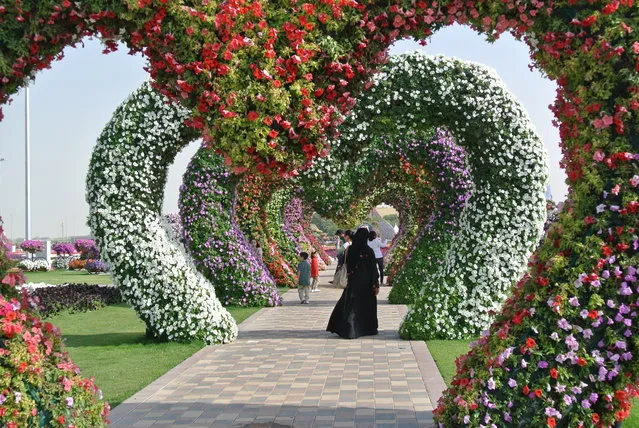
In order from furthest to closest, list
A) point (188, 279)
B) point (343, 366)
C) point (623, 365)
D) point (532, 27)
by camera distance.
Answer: point (188, 279) → point (343, 366) → point (532, 27) → point (623, 365)

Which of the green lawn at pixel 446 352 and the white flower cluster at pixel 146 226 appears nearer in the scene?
the green lawn at pixel 446 352

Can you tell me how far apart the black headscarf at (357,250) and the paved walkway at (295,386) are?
1136 millimetres

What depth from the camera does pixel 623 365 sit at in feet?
13.5

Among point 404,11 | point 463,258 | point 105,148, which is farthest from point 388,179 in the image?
point 404,11

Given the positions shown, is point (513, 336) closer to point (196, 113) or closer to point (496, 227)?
point (196, 113)

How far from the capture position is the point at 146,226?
10023mm

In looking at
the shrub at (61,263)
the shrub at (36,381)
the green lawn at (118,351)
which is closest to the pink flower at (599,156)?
the shrub at (36,381)

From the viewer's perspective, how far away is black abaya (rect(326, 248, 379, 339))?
10.7 metres

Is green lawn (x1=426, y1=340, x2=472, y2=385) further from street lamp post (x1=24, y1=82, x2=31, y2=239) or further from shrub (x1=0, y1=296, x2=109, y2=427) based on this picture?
street lamp post (x1=24, y1=82, x2=31, y2=239)

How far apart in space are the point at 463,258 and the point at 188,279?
381 centimetres

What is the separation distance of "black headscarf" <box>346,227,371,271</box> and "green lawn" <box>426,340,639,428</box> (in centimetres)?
157

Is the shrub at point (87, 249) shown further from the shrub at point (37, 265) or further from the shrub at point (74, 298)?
the shrub at point (74, 298)

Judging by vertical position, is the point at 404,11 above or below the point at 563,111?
above

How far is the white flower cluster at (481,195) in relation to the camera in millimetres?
9984
